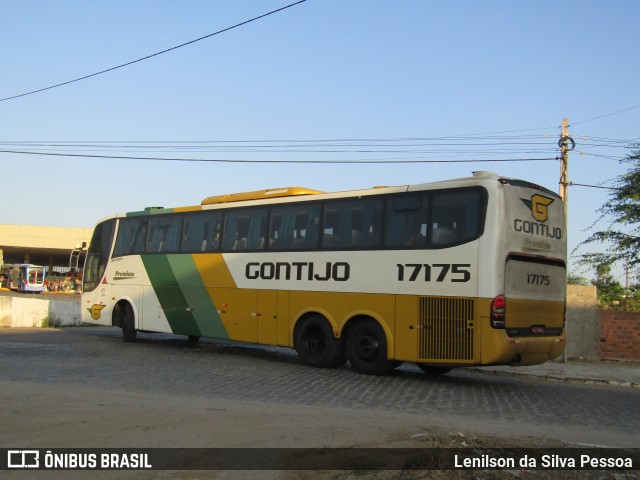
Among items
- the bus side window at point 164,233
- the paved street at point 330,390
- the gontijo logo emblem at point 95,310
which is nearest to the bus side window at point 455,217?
the paved street at point 330,390

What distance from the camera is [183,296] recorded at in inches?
685

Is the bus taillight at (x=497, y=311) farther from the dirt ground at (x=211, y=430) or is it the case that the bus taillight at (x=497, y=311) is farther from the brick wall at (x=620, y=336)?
the brick wall at (x=620, y=336)

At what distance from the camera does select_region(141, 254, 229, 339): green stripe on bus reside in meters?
16.8

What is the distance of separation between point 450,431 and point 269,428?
6.35 ft

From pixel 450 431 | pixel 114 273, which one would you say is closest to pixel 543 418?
pixel 450 431

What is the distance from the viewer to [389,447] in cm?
617

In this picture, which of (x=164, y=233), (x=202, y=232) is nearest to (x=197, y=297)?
(x=202, y=232)

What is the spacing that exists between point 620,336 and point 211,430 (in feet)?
48.9

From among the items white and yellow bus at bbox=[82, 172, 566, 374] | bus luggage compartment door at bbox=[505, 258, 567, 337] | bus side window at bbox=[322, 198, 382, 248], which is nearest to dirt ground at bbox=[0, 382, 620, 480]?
white and yellow bus at bbox=[82, 172, 566, 374]

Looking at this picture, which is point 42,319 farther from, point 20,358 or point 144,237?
point 20,358

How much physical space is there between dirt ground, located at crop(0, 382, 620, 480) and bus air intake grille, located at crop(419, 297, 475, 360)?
3.37 metres

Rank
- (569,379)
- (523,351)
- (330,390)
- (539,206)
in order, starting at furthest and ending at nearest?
(569,379) < (539,206) < (523,351) < (330,390)

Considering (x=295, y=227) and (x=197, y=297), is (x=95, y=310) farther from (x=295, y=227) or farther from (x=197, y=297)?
(x=295, y=227)

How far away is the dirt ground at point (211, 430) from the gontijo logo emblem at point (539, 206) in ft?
17.6
